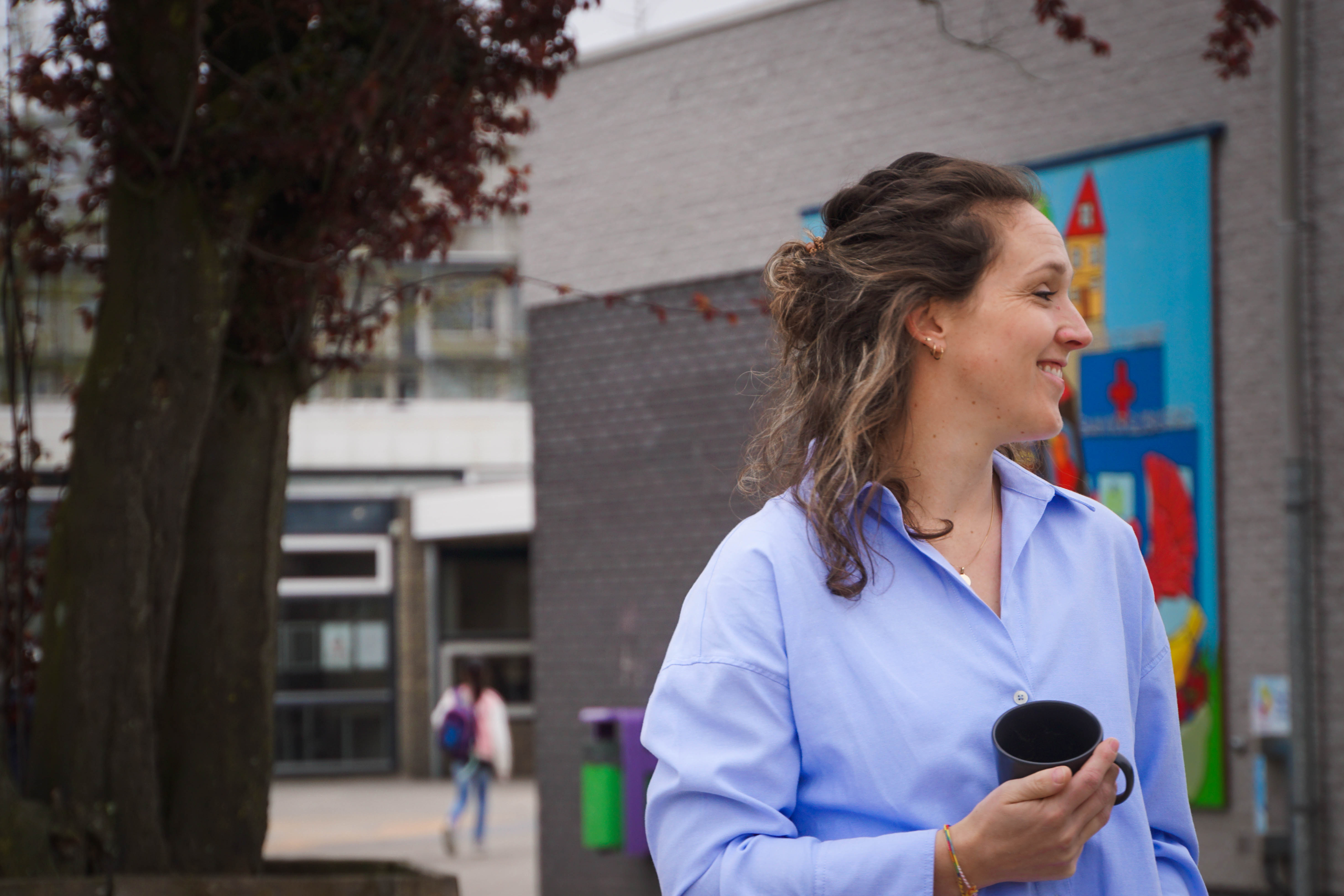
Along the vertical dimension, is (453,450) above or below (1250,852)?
above

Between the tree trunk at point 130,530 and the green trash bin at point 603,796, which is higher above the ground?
the tree trunk at point 130,530

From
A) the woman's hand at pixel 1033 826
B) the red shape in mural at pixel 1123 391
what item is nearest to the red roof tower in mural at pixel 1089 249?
the red shape in mural at pixel 1123 391

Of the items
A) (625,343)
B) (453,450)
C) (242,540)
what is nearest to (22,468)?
(242,540)

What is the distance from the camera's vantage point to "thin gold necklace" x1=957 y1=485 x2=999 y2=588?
1.84 metres

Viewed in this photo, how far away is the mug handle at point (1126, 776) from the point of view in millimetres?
1661

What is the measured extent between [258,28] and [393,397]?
33225mm

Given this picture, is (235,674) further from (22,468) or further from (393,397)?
(393,397)

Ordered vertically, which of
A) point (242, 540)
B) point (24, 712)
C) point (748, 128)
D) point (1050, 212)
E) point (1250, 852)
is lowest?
point (1250, 852)

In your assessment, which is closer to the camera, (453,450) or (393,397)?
(453,450)

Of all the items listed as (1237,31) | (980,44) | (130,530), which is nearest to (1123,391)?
(980,44)

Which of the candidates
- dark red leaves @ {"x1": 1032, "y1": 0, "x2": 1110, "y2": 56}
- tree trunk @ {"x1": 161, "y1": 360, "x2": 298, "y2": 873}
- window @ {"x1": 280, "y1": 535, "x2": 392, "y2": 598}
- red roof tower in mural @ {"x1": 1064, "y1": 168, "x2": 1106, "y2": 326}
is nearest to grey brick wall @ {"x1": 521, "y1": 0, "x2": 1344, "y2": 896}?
red roof tower in mural @ {"x1": 1064, "y1": 168, "x2": 1106, "y2": 326}

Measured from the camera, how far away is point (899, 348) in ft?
6.15

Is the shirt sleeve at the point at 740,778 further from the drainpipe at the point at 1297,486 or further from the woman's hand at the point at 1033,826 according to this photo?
the drainpipe at the point at 1297,486

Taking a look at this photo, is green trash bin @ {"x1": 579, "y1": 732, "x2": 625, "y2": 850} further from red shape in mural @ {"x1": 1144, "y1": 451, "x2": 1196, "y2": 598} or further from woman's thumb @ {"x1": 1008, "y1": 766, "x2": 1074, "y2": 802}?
woman's thumb @ {"x1": 1008, "y1": 766, "x2": 1074, "y2": 802}
